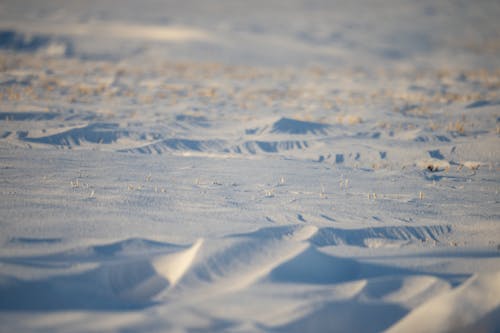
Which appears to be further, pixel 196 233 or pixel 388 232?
pixel 388 232

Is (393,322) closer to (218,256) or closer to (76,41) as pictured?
(218,256)

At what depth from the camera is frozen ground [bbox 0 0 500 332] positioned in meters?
2.41

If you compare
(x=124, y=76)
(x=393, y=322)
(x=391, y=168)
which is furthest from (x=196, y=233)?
(x=124, y=76)

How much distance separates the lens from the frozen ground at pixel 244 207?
95.0 inches

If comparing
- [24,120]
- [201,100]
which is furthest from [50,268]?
[201,100]

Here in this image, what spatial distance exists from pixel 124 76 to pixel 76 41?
924 centimetres

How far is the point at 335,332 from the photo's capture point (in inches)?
92.4

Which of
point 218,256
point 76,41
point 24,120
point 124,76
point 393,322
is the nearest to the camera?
point 393,322

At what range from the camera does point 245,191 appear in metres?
4.27

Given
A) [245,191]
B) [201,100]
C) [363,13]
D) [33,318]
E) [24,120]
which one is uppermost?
[363,13]

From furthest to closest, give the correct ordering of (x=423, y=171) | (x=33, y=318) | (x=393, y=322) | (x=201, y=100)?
(x=201, y=100)
(x=423, y=171)
(x=393, y=322)
(x=33, y=318)

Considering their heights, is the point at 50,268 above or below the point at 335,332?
above

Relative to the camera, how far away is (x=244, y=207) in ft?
12.5

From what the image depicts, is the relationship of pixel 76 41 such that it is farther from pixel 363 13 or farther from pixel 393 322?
pixel 363 13
